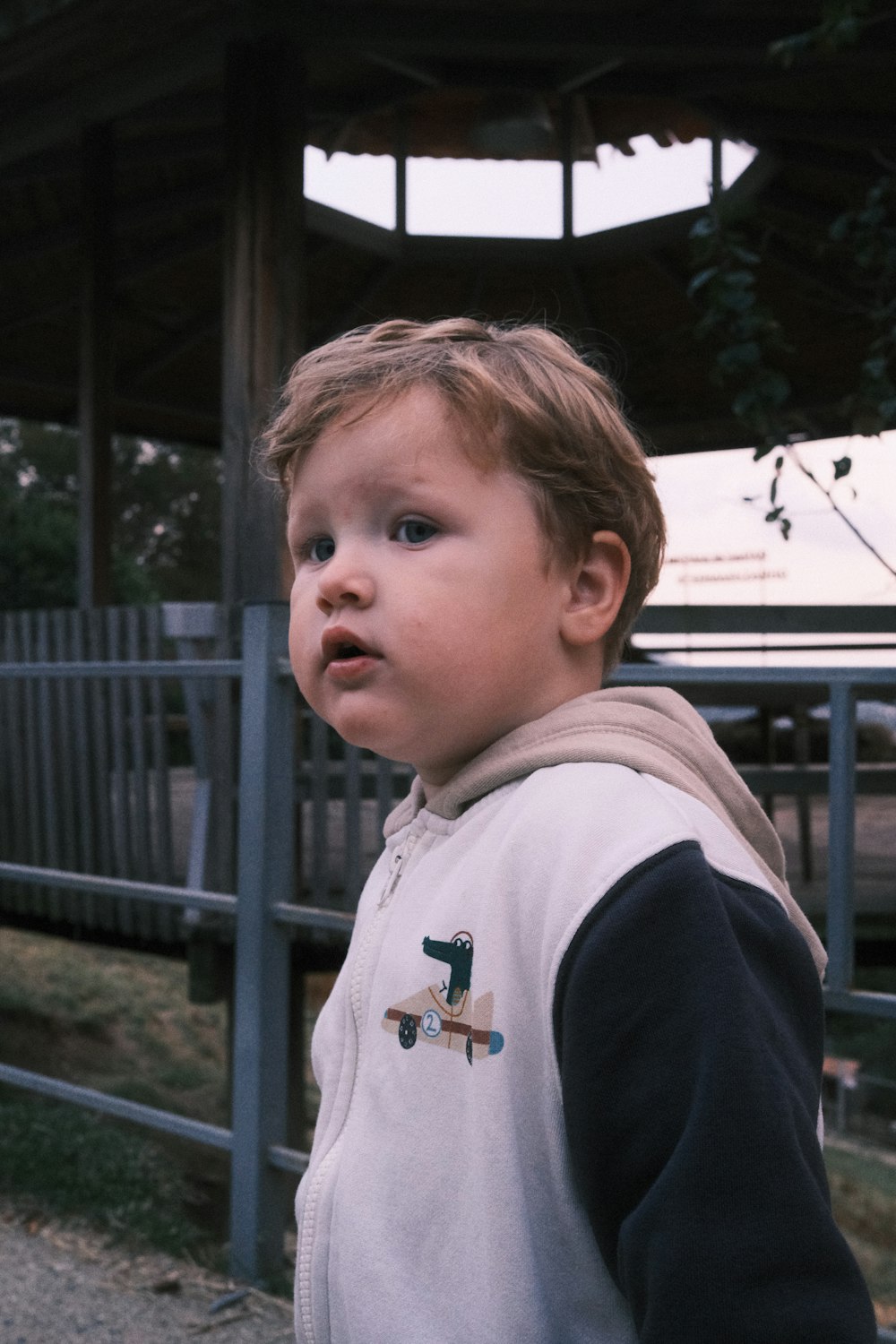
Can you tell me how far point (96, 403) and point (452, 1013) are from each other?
6595 millimetres

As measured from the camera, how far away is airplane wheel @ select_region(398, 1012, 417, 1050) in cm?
90

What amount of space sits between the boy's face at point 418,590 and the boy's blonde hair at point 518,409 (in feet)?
0.05

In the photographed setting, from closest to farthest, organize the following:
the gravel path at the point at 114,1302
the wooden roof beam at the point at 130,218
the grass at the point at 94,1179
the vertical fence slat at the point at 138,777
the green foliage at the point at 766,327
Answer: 1. the gravel path at the point at 114,1302
2. the grass at the point at 94,1179
3. the green foliage at the point at 766,327
4. the vertical fence slat at the point at 138,777
5. the wooden roof beam at the point at 130,218

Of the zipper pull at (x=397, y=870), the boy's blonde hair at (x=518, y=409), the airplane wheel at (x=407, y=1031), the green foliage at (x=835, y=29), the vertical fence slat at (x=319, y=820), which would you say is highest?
the green foliage at (x=835, y=29)

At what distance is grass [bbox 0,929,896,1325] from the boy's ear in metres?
2.23

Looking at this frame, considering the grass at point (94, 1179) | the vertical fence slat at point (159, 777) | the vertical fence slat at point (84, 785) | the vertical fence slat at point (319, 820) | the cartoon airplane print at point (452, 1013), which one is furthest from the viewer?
the vertical fence slat at point (84, 785)

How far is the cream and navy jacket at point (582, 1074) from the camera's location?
700 mm

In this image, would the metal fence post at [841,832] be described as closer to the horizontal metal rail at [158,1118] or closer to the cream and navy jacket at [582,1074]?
the cream and navy jacket at [582,1074]

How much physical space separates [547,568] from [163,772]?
382cm

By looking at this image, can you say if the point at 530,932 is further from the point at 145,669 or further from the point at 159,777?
the point at 159,777

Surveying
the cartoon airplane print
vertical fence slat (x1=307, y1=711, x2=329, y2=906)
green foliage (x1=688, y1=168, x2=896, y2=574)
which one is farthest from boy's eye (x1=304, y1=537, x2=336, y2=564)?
vertical fence slat (x1=307, y1=711, x2=329, y2=906)

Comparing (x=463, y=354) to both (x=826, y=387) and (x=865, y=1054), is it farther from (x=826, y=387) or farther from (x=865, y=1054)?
(x=826, y=387)

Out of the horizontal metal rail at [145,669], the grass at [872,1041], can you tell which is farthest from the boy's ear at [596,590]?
the grass at [872,1041]

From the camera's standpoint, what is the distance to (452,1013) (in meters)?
0.87
